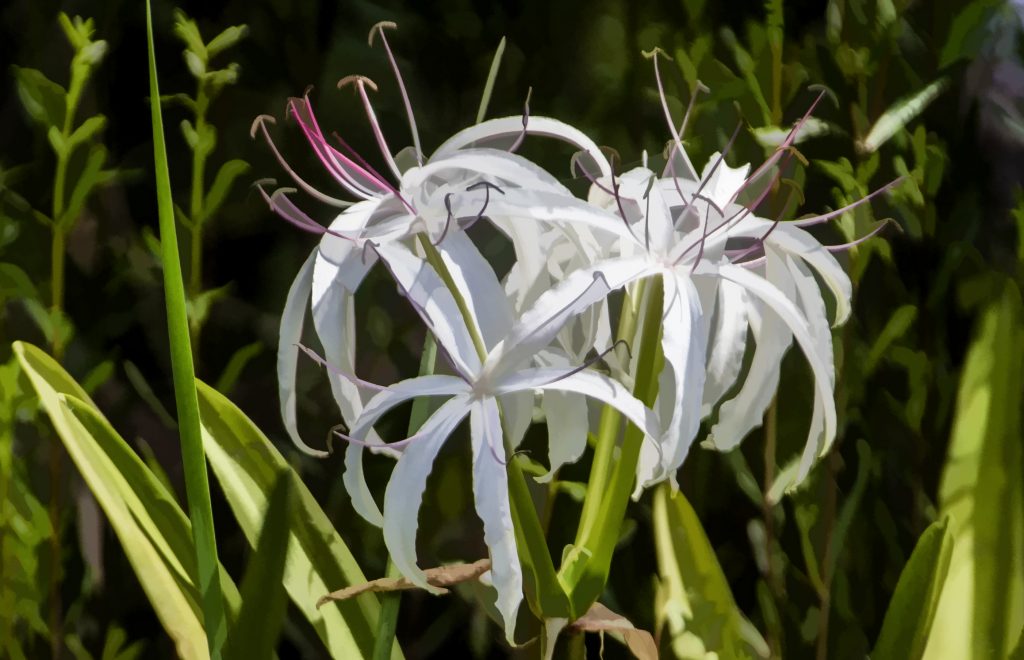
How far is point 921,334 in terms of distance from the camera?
725 millimetres

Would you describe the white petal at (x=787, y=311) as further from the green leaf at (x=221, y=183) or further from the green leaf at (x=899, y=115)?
Result: the green leaf at (x=221, y=183)

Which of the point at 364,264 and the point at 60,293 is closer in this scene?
the point at 364,264

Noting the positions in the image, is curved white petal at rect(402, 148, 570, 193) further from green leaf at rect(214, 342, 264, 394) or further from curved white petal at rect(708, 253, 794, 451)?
green leaf at rect(214, 342, 264, 394)

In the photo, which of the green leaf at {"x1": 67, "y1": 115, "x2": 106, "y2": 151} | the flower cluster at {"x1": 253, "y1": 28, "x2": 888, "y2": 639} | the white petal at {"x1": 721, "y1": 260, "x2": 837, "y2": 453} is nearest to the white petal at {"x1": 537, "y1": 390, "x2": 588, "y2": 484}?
the flower cluster at {"x1": 253, "y1": 28, "x2": 888, "y2": 639}

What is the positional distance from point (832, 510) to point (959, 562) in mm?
97

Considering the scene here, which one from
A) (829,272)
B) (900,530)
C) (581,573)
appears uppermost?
(829,272)

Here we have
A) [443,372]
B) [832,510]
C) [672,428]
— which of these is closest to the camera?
[672,428]

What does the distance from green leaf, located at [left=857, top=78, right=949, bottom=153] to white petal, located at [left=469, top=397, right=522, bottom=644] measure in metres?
0.43

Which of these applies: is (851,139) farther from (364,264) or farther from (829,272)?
(364,264)

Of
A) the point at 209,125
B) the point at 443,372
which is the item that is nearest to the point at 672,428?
the point at 443,372

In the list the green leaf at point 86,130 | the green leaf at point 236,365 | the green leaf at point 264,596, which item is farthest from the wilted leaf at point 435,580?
the green leaf at point 86,130

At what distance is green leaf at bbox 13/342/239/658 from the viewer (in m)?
0.62

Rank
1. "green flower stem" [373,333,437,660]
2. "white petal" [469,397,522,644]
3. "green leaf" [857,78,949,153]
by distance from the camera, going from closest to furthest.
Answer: "white petal" [469,397,522,644] → "green flower stem" [373,333,437,660] → "green leaf" [857,78,949,153]

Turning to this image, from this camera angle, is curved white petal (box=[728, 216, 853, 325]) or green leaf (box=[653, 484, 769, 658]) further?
green leaf (box=[653, 484, 769, 658])
